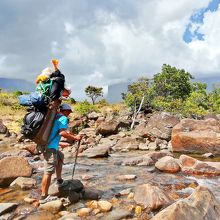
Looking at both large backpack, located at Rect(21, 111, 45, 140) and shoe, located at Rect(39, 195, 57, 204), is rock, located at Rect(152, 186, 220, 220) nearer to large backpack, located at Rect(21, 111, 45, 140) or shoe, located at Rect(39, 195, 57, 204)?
shoe, located at Rect(39, 195, 57, 204)

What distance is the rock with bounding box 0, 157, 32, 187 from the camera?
967 cm

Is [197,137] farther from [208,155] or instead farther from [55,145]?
[55,145]

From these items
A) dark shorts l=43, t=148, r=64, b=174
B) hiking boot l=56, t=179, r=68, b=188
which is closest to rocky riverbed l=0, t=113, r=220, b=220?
hiking boot l=56, t=179, r=68, b=188

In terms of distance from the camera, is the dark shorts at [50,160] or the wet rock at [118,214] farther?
the dark shorts at [50,160]

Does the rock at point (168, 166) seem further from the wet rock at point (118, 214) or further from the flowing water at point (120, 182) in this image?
the wet rock at point (118, 214)

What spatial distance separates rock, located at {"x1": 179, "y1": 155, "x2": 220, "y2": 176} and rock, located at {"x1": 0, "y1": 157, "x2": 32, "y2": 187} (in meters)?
5.48

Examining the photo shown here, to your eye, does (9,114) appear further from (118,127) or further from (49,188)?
(49,188)

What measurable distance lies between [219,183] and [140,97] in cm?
2443

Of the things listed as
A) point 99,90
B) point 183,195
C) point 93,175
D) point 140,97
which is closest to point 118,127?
point 140,97

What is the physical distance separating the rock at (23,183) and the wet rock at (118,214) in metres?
3.13

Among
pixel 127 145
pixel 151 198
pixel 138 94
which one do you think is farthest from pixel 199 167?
pixel 138 94

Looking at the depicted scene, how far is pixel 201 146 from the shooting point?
18.9 meters

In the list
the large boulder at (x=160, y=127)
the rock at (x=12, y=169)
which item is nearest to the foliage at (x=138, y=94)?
A: the large boulder at (x=160, y=127)

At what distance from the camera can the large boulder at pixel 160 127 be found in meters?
24.7
